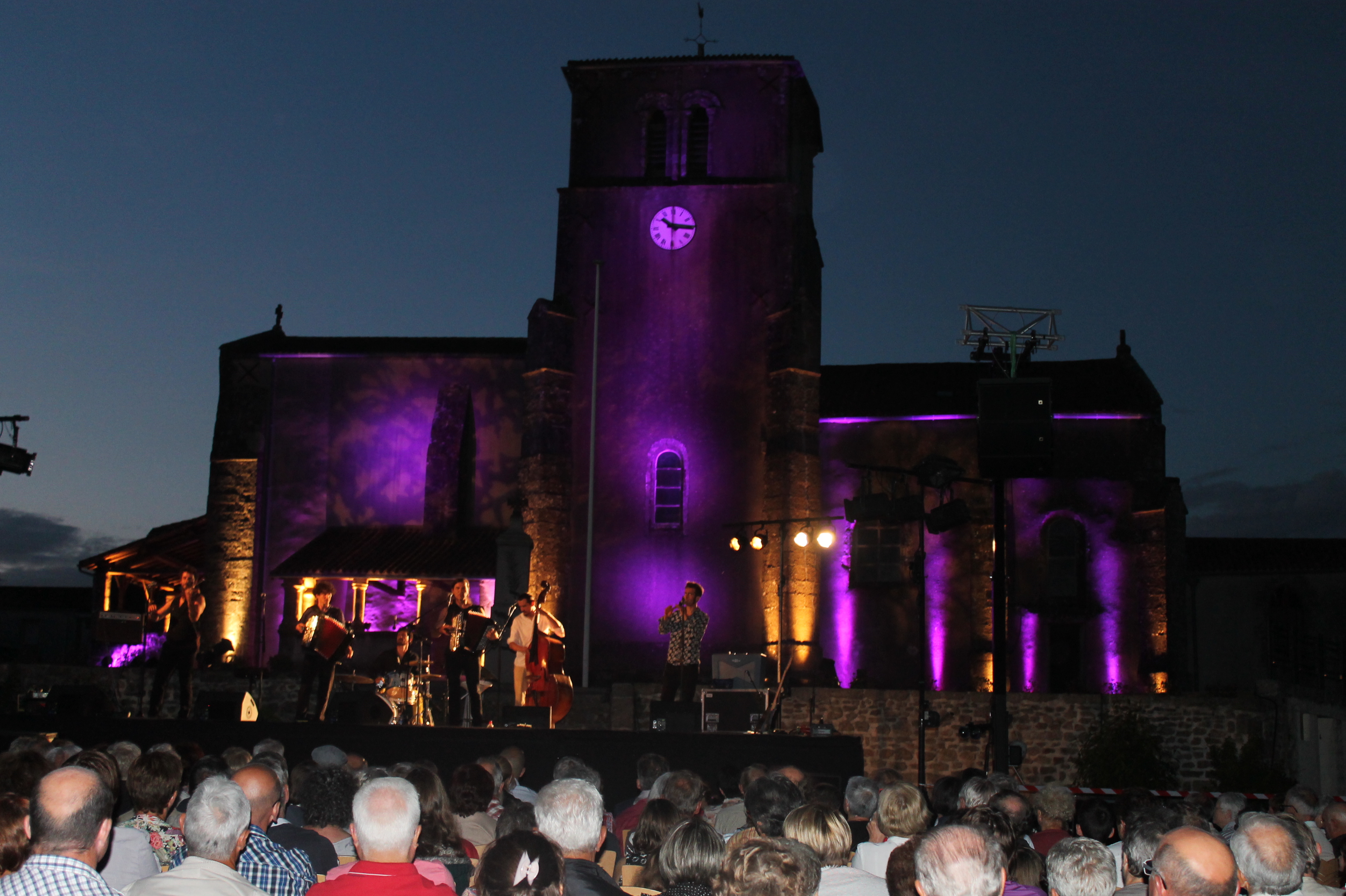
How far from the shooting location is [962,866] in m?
4.07

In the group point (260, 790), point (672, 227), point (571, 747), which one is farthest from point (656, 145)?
point (260, 790)

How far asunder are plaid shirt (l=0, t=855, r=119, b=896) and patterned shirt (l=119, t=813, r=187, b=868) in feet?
6.86

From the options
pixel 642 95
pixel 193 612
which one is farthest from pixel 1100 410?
pixel 193 612

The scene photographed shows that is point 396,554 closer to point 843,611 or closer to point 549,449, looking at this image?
point 549,449

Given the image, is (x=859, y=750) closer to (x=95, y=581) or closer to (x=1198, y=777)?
(x=1198, y=777)

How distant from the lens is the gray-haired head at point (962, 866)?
13.3ft

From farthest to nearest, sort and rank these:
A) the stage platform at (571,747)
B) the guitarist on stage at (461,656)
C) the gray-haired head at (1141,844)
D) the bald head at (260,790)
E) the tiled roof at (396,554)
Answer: the tiled roof at (396,554) < the guitarist on stage at (461,656) < the stage platform at (571,747) < the bald head at (260,790) < the gray-haired head at (1141,844)

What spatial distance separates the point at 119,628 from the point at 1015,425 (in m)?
12.2

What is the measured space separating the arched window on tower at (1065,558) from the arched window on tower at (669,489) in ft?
24.1

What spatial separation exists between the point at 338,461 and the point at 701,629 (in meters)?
12.5

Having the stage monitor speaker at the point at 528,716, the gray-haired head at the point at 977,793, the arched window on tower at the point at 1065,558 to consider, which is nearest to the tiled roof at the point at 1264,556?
the arched window on tower at the point at 1065,558

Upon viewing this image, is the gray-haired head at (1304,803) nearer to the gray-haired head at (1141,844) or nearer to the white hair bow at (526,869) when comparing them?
the gray-haired head at (1141,844)

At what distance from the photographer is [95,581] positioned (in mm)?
27953

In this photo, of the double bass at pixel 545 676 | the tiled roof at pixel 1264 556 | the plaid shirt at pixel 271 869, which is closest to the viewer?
the plaid shirt at pixel 271 869
